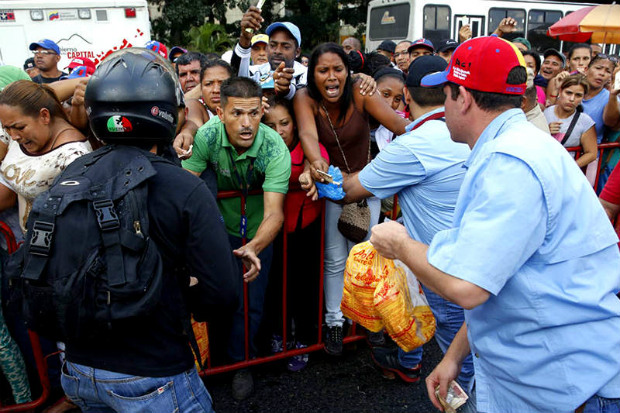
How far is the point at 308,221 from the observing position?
140 inches

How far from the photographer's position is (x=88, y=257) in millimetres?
1472

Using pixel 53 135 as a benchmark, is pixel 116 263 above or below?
below

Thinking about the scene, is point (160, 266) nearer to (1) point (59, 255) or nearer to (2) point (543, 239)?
(1) point (59, 255)

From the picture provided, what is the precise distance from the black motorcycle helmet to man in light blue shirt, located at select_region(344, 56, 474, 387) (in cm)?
131

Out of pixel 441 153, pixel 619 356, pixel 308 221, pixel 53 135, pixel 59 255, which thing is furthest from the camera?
pixel 308 221

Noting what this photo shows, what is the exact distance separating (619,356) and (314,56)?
2986 millimetres

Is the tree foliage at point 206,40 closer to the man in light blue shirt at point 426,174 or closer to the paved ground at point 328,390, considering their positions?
the paved ground at point 328,390

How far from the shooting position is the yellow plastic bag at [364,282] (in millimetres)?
2875

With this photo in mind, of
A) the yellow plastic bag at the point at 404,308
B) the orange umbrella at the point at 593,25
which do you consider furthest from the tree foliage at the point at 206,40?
the yellow plastic bag at the point at 404,308

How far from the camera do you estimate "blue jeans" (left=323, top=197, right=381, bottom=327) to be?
12.1 ft

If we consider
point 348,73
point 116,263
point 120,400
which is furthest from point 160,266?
point 348,73

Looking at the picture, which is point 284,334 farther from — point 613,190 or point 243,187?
point 613,190

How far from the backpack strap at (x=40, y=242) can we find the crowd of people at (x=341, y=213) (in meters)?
0.29

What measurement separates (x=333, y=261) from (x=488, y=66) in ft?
7.50
